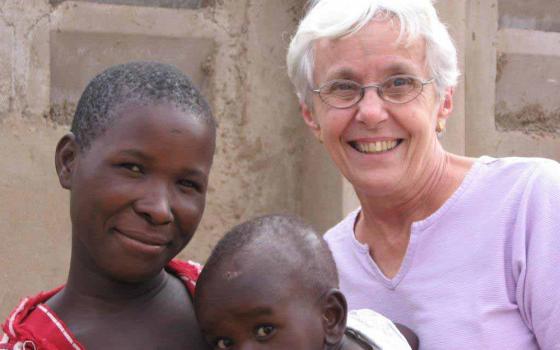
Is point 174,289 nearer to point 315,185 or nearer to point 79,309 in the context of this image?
point 79,309

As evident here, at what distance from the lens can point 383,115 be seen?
2.88 meters

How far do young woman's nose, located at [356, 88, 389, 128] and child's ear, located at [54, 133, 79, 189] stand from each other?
842 mm

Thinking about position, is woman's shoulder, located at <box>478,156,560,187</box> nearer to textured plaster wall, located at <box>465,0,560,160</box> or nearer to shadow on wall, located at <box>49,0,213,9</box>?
shadow on wall, located at <box>49,0,213,9</box>

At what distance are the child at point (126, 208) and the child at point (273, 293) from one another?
0.38ft

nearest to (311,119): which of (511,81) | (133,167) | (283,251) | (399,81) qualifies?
(399,81)

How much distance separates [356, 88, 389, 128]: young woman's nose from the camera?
287 centimetres

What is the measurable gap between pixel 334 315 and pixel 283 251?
0.20 metres

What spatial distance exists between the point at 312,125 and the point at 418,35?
471mm

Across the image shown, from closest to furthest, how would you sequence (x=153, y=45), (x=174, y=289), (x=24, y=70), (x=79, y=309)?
(x=79, y=309) < (x=174, y=289) < (x=24, y=70) < (x=153, y=45)

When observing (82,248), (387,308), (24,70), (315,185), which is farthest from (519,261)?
(24,70)

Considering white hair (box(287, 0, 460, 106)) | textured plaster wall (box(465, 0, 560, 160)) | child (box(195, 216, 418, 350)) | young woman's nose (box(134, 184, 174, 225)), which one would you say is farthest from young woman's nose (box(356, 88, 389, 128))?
textured plaster wall (box(465, 0, 560, 160))

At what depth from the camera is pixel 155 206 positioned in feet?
7.44

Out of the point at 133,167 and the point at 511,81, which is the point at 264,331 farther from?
the point at 511,81

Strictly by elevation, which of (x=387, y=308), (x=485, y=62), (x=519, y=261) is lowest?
(x=387, y=308)
